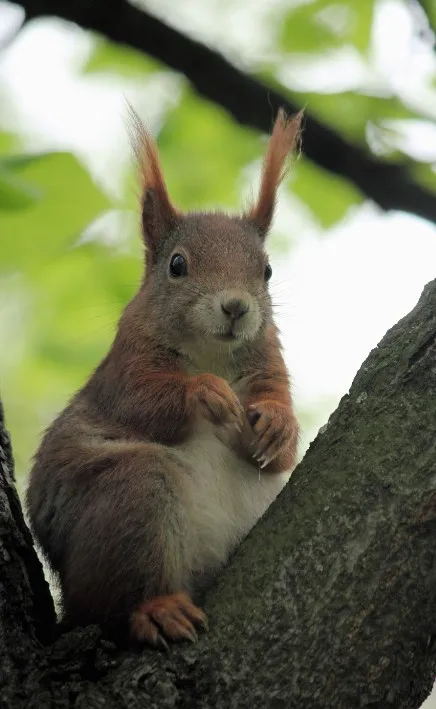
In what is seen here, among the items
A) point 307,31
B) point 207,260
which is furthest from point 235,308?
point 307,31

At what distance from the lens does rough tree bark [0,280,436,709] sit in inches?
88.4

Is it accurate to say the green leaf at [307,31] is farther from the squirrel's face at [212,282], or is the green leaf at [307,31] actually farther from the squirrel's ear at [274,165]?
the squirrel's face at [212,282]

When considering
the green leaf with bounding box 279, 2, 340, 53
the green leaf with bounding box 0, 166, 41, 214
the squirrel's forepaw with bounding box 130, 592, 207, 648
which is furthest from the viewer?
the green leaf with bounding box 279, 2, 340, 53

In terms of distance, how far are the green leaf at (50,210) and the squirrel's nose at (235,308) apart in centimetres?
57

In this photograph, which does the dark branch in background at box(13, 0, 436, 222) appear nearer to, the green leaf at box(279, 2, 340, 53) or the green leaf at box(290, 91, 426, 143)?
the green leaf at box(290, 91, 426, 143)

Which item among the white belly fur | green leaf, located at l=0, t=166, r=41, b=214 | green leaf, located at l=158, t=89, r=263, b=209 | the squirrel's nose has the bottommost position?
the white belly fur

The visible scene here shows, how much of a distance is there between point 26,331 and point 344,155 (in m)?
1.46

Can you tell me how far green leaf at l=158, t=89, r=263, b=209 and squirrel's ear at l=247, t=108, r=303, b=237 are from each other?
216 millimetres

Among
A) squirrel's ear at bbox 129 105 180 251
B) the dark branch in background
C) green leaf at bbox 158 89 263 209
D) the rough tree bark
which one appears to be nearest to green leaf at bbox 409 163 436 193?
the dark branch in background

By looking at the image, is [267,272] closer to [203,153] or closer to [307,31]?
[203,153]

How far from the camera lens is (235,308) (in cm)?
345

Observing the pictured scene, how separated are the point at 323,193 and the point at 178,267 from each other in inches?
31.5

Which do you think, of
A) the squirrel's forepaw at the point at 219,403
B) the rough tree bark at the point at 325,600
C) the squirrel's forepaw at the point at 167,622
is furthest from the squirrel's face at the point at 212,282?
the squirrel's forepaw at the point at 167,622

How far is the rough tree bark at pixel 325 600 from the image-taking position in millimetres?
2246
